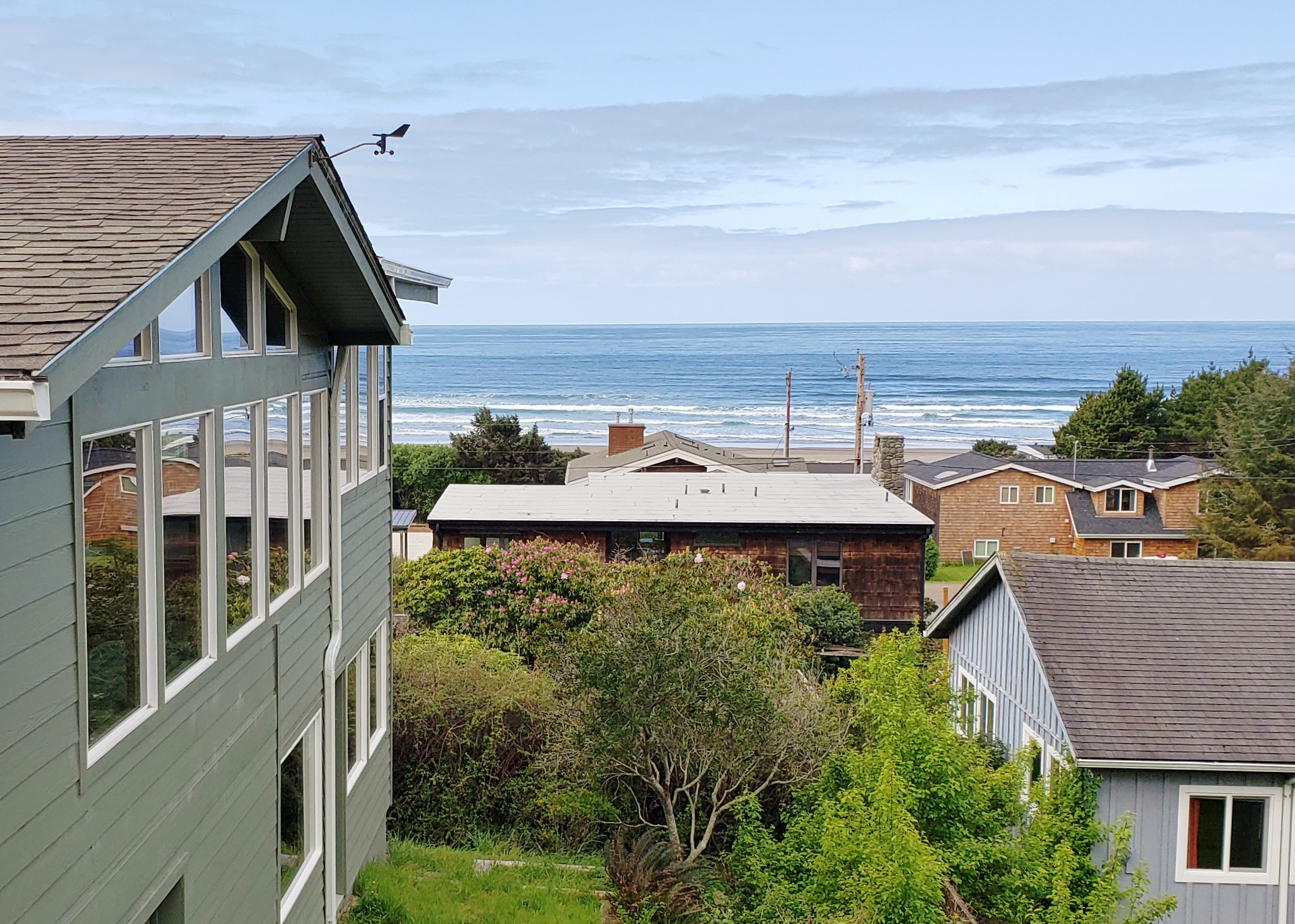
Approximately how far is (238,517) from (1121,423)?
56264 mm

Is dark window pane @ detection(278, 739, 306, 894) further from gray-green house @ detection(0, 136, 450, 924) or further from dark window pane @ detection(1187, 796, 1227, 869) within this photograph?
dark window pane @ detection(1187, 796, 1227, 869)

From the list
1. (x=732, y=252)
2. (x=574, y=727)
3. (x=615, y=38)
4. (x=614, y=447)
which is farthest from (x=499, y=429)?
(x=732, y=252)

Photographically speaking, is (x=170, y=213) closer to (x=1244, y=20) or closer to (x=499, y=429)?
(x=1244, y=20)

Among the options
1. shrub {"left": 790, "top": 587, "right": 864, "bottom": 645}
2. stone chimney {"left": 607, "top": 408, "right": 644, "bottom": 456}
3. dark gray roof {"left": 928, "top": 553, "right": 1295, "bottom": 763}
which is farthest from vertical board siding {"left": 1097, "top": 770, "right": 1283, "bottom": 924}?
stone chimney {"left": 607, "top": 408, "right": 644, "bottom": 456}

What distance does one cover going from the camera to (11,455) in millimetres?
3939

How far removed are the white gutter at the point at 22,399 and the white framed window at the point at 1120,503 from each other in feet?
131

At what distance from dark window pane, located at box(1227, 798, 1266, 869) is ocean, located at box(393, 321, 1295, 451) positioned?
73395mm

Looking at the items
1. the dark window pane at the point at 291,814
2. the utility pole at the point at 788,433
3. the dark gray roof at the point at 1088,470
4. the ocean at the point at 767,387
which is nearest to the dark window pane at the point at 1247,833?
the dark window pane at the point at 291,814

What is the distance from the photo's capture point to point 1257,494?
37.8 m

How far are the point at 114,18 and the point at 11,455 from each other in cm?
4374

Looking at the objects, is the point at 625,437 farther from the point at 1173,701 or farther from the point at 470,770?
the point at 1173,701

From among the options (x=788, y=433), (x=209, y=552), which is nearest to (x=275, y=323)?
(x=209, y=552)

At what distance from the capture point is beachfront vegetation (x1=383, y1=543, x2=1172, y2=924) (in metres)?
10.6

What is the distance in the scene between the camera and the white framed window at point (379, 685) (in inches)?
448
